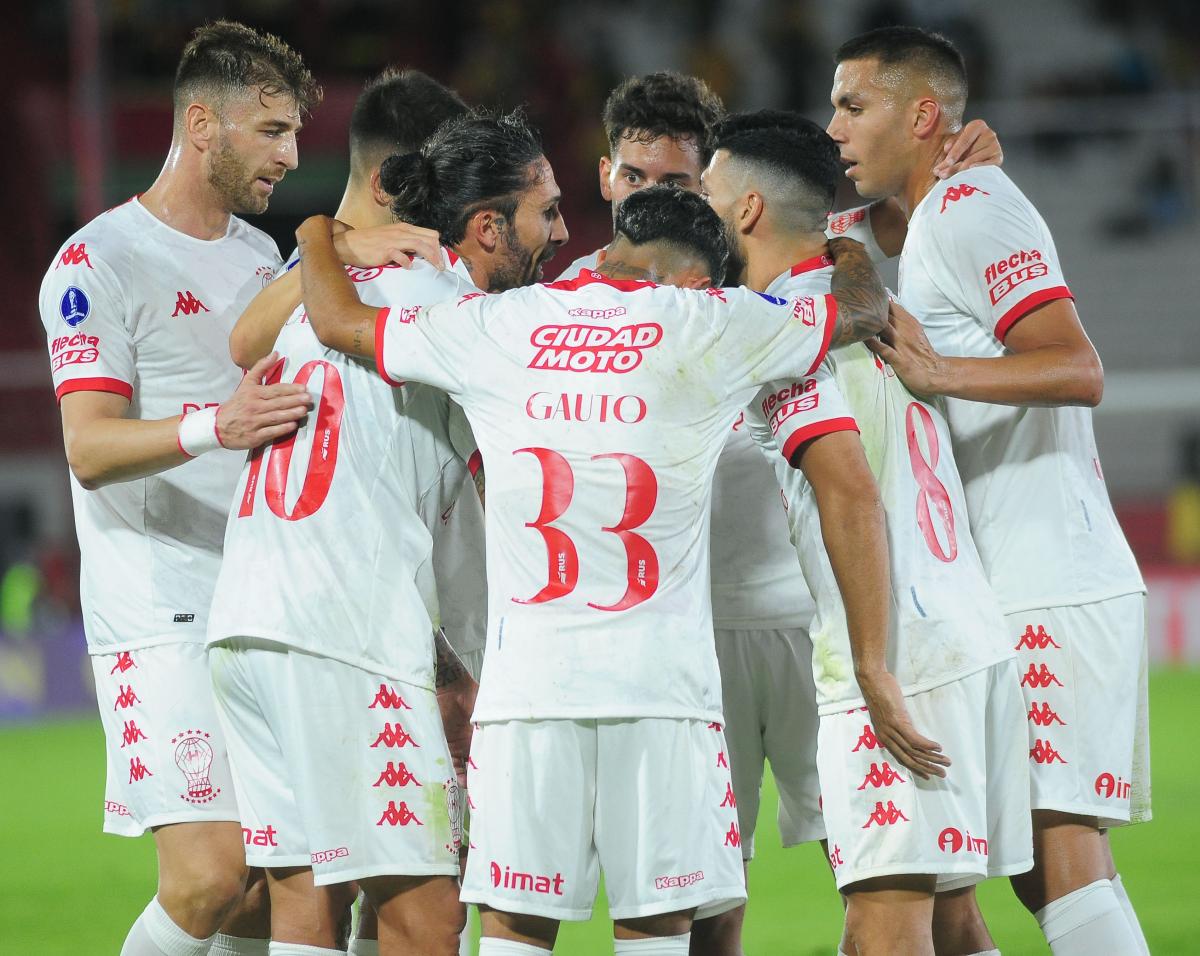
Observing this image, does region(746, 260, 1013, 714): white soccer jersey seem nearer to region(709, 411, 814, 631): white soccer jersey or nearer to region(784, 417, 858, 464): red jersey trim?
region(784, 417, 858, 464): red jersey trim

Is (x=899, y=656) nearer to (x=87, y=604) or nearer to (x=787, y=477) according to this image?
→ (x=787, y=477)

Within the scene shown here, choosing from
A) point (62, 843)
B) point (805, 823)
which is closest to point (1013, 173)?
point (62, 843)

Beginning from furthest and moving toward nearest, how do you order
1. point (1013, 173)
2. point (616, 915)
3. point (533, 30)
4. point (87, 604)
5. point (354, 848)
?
point (533, 30)
point (1013, 173)
point (87, 604)
point (354, 848)
point (616, 915)

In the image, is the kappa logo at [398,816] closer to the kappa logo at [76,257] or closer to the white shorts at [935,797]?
the white shorts at [935,797]

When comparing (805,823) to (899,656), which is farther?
(805,823)

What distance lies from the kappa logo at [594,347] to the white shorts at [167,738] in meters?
1.46

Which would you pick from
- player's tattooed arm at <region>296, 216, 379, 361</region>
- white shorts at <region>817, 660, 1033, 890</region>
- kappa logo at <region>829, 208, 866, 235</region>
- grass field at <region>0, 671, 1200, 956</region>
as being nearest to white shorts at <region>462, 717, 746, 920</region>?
white shorts at <region>817, 660, 1033, 890</region>

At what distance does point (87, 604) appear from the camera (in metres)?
4.56

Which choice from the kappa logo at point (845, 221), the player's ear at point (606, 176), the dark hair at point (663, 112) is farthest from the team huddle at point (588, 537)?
the player's ear at point (606, 176)

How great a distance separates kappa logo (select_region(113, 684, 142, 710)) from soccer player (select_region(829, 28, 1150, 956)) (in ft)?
7.17

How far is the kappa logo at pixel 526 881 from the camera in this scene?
3.54 meters

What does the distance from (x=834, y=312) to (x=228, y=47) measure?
6.49 ft

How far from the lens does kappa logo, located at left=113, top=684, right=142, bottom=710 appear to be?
4.41m

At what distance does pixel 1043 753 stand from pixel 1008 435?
0.82m
